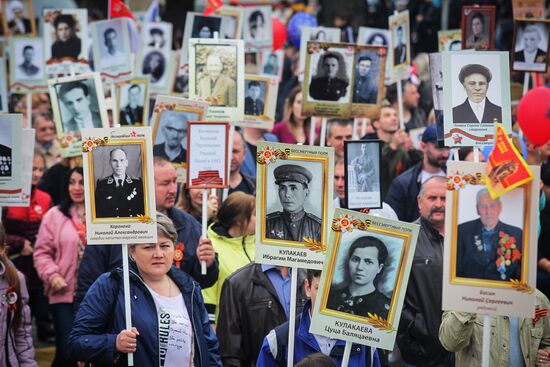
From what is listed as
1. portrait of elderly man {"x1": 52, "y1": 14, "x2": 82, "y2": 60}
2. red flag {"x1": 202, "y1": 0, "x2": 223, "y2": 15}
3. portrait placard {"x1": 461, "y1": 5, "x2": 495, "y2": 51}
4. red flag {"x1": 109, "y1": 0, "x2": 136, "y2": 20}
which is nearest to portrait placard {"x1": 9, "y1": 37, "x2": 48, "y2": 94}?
portrait of elderly man {"x1": 52, "y1": 14, "x2": 82, "y2": 60}

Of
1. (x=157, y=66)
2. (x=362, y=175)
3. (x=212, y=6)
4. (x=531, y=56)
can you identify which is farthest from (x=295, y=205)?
(x=157, y=66)

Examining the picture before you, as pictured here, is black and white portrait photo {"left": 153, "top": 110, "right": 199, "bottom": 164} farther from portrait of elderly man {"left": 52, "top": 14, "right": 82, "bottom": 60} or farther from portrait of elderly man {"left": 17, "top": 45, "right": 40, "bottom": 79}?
portrait of elderly man {"left": 17, "top": 45, "right": 40, "bottom": 79}

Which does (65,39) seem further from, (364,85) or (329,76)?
(364,85)

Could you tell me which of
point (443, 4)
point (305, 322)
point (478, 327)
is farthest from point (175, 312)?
point (443, 4)

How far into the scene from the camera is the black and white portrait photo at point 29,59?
12211mm

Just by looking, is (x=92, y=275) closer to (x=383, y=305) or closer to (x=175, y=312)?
(x=175, y=312)

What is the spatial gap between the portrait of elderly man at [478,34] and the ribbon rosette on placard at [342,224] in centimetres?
493

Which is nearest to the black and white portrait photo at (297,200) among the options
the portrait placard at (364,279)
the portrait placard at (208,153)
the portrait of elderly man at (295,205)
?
the portrait of elderly man at (295,205)

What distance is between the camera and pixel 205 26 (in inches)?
408

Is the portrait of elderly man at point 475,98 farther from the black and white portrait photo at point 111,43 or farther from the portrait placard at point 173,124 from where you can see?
the black and white portrait photo at point 111,43

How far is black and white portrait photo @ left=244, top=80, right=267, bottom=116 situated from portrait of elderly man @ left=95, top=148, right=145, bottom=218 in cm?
428

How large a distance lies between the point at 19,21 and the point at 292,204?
9601 mm

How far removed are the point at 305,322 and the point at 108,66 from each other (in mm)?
5468

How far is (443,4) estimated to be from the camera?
898 inches
